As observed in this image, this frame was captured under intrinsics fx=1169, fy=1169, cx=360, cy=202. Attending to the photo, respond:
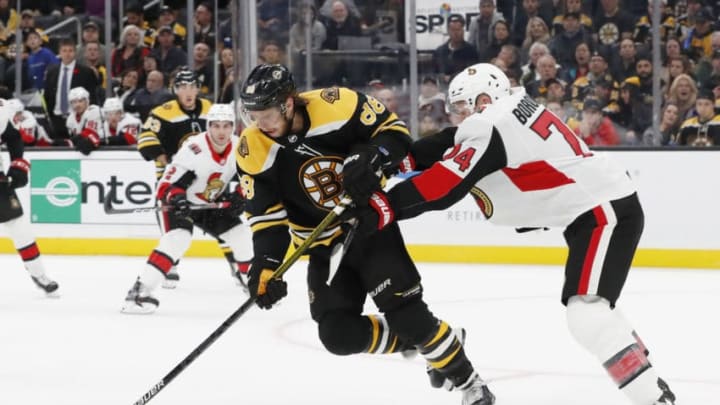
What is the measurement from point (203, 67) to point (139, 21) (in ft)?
3.40

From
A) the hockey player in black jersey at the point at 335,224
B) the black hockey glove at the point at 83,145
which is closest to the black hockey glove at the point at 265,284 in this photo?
the hockey player in black jersey at the point at 335,224

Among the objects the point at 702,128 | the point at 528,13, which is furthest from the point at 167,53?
the point at 702,128

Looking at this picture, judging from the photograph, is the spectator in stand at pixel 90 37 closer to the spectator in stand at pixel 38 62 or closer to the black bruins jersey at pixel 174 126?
the spectator in stand at pixel 38 62

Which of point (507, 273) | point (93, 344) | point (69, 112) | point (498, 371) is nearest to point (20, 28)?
point (69, 112)

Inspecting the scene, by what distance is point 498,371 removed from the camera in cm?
379

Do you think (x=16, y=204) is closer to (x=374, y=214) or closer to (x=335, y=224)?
(x=335, y=224)

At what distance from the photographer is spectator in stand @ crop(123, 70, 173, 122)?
8.26 meters

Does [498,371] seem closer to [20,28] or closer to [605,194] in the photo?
[605,194]

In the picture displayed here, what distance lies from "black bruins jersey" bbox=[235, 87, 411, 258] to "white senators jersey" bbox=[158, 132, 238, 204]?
8.05ft

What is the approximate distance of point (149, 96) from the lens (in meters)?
8.30

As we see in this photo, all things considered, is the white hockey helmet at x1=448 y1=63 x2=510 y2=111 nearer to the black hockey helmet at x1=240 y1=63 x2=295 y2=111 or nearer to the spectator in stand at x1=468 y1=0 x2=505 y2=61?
the black hockey helmet at x1=240 y1=63 x2=295 y2=111

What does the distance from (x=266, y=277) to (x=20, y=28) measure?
21.5ft

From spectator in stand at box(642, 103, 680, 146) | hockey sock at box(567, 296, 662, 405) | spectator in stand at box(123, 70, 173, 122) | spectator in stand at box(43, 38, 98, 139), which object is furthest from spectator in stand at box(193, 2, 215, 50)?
hockey sock at box(567, 296, 662, 405)

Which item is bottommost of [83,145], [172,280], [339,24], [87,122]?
[172,280]
